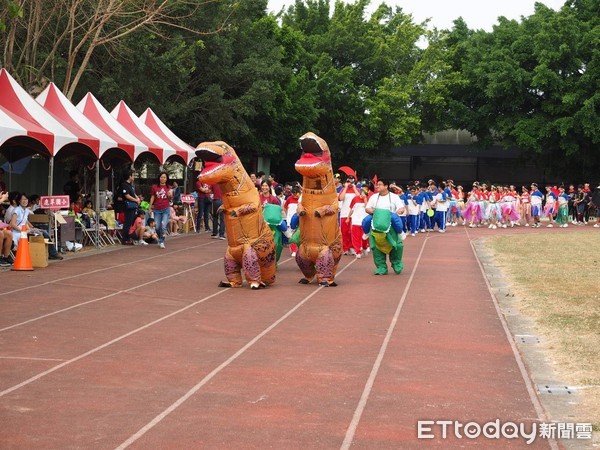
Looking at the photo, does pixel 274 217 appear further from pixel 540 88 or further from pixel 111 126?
pixel 540 88

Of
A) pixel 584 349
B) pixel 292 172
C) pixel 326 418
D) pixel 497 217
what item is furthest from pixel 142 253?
pixel 292 172

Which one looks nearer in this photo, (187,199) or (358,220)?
(358,220)

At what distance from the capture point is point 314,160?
16.0 m

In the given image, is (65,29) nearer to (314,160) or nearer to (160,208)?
(160,208)

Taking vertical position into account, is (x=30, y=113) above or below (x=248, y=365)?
above

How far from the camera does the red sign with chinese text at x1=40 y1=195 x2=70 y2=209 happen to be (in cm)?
1952

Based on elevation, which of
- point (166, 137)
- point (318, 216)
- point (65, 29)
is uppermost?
point (65, 29)

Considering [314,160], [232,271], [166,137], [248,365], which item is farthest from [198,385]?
[166,137]

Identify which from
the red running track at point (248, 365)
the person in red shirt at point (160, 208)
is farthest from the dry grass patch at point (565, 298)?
the person in red shirt at point (160, 208)

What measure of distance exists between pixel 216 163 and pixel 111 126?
9.87m

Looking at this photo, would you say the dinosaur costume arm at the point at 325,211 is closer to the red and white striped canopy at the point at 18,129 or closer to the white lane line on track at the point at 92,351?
the white lane line on track at the point at 92,351

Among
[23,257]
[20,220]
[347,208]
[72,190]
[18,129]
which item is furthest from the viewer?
[72,190]

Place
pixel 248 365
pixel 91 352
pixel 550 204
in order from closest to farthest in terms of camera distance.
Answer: pixel 248 365 → pixel 91 352 → pixel 550 204

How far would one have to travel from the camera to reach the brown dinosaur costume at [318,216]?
15992mm
